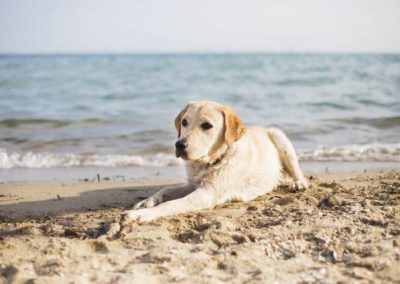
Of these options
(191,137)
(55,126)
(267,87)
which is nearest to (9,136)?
(55,126)

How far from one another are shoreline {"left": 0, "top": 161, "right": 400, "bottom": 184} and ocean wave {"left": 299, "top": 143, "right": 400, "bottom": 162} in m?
0.27

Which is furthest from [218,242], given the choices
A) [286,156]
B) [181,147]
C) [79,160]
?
[79,160]

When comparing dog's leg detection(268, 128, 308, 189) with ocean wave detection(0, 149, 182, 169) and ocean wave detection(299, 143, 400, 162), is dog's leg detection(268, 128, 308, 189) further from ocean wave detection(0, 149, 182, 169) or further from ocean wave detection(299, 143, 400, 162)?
ocean wave detection(0, 149, 182, 169)

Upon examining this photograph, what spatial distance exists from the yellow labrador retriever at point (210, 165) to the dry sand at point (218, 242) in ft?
0.60

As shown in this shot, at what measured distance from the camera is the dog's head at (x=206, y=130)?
501 centimetres

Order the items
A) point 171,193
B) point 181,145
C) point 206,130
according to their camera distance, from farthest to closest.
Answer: point 171,193
point 206,130
point 181,145

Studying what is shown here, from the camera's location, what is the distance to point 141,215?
15.3 ft

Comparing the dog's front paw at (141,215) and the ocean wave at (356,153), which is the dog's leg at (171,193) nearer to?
the dog's front paw at (141,215)

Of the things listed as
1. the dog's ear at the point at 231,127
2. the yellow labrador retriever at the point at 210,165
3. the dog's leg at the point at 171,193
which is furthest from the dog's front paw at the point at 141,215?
the dog's ear at the point at 231,127

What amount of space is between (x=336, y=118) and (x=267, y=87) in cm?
935

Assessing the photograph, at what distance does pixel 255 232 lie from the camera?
4.14m

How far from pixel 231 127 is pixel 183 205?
101cm

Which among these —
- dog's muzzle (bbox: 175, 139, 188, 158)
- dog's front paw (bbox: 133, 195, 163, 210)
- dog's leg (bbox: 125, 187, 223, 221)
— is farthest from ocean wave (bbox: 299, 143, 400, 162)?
dog's muzzle (bbox: 175, 139, 188, 158)

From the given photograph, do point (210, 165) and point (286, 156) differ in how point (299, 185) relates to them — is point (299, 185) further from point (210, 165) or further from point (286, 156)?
point (210, 165)
